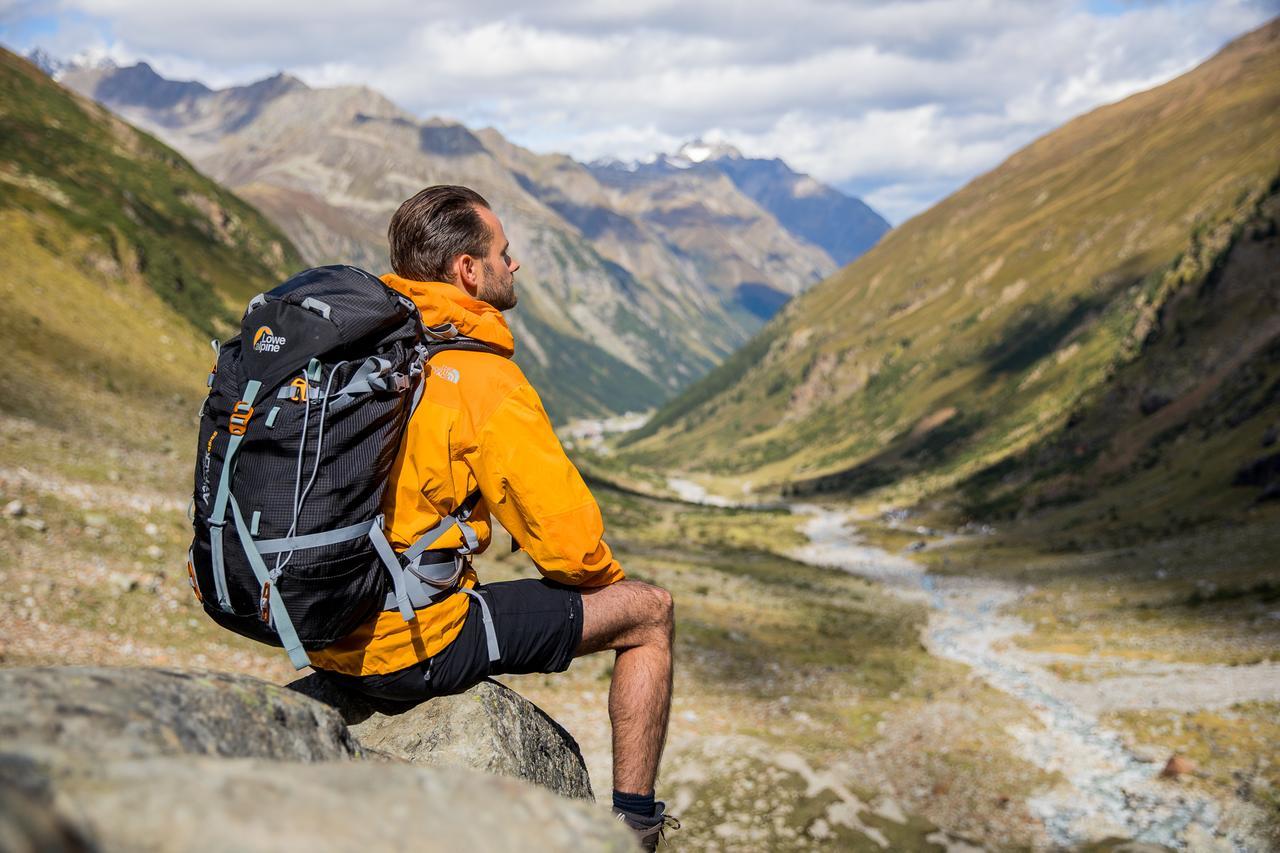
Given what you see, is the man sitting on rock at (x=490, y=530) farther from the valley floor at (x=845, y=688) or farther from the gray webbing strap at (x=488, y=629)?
the valley floor at (x=845, y=688)

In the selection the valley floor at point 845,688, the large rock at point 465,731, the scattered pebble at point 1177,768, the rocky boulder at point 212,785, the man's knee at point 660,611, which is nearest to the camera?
the rocky boulder at point 212,785

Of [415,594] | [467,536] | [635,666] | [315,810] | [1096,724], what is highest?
[467,536]

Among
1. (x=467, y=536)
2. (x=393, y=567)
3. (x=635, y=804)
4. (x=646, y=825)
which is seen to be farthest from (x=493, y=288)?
(x=646, y=825)

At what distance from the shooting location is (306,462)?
16.2ft

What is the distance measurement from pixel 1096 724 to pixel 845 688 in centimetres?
727

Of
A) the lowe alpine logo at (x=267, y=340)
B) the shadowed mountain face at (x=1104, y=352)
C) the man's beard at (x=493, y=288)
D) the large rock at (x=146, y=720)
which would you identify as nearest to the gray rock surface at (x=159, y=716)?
the large rock at (x=146, y=720)

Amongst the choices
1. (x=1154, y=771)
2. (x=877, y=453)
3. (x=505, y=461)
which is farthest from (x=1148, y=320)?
(x=505, y=461)

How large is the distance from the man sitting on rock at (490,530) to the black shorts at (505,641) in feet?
0.03

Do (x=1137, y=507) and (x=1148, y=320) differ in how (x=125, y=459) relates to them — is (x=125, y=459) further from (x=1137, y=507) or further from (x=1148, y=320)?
(x=1148, y=320)

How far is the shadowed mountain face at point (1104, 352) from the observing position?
81.9 m

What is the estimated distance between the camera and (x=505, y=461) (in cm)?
548

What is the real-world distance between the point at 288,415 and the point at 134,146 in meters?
94.6

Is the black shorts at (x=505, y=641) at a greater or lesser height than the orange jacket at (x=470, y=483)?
lesser

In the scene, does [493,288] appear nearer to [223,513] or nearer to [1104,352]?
[223,513]
